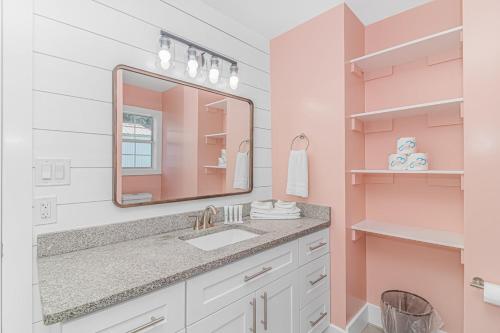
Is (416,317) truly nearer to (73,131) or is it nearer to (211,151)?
(211,151)

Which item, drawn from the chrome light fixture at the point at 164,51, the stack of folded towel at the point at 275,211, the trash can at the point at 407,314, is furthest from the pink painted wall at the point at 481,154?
the chrome light fixture at the point at 164,51

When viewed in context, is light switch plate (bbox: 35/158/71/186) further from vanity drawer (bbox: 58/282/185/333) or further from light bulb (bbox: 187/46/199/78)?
light bulb (bbox: 187/46/199/78)

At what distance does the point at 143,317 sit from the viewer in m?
0.89

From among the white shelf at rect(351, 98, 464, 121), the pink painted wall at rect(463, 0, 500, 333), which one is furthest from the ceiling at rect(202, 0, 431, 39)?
the white shelf at rect(351, 98, 464, 121)

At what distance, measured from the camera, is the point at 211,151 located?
1.83 m

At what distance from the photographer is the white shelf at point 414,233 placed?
1.49 meters

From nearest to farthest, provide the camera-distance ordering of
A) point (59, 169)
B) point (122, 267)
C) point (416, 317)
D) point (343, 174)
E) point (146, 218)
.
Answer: point (122, 267), point (59, 169), point (146, 218), point (416, 317), point (343, 174)

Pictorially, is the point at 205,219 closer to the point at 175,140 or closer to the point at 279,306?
the point at 175,140

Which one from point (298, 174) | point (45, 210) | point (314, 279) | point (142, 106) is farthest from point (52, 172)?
point (314, 279)

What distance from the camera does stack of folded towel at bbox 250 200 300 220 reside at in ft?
6.23

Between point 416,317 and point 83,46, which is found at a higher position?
point 83,46

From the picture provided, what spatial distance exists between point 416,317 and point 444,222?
2.16 feet

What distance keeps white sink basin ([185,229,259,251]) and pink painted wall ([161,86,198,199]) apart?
0.31 metres

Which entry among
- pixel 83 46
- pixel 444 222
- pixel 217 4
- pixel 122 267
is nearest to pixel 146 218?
pixel 122 267
